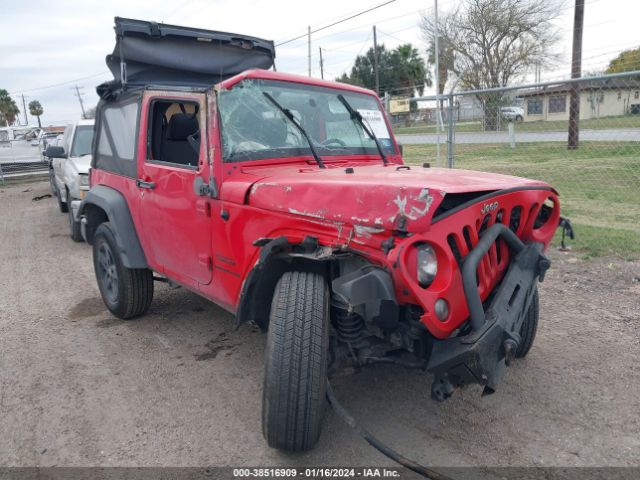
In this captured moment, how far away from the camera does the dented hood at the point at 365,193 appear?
8.41 feet

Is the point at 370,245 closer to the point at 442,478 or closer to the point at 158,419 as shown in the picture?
the point at 442,478

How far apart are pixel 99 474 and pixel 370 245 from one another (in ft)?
6.07

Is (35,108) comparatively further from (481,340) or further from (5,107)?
(481,340)

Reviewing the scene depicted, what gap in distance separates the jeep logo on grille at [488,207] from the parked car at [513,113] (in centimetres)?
733

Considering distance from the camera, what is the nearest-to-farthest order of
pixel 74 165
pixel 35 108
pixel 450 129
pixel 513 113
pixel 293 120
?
pixel 293 120 → pixel 450 129 → pixel 74 165 → pixel 513 113 → pixel 35 108

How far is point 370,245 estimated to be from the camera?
2697 millimetres

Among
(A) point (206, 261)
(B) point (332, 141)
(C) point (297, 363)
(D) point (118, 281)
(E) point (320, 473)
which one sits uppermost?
(B) point (332, 141)

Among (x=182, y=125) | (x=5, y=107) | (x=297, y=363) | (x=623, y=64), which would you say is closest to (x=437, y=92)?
(x=623, y=64)

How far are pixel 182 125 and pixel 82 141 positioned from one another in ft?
22.5

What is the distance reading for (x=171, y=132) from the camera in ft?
14.7

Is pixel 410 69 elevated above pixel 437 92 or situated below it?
above

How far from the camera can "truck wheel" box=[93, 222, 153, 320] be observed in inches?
195

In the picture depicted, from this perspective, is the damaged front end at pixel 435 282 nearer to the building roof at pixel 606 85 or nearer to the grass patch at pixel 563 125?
the building roof at pixel 606 85

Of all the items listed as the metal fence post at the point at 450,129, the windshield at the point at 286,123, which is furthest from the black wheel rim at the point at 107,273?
the metal fence post at the point at 450,129
